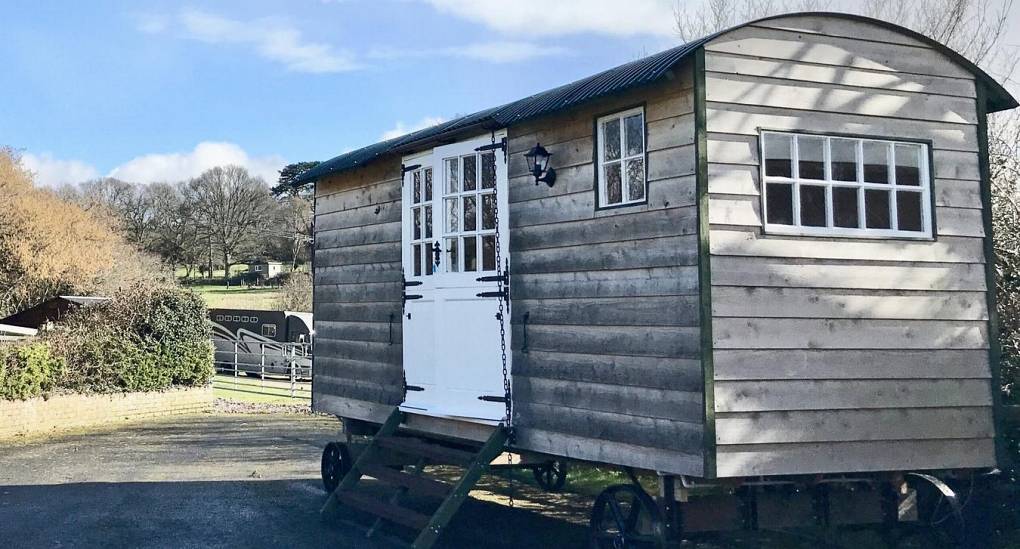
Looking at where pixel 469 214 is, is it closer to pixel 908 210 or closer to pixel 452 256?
pixel 452 256

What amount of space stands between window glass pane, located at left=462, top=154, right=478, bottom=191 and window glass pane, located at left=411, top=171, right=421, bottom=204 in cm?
78

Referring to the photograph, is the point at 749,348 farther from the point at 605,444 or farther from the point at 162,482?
the point at 162,482

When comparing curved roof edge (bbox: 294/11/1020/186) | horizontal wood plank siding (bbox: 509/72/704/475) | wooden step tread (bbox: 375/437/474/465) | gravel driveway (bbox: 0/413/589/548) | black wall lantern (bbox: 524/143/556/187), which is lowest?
gravel driveway (bbox: 0/413/589/548)

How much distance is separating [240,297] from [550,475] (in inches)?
1386

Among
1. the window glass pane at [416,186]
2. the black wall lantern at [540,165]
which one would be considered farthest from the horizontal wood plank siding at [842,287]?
the window glass pane at [416,186]

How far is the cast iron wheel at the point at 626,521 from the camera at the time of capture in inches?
238

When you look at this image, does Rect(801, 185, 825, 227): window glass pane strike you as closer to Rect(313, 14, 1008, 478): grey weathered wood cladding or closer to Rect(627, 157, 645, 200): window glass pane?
Rect(313, 14, 1008, 478): grey weathered wood cladding

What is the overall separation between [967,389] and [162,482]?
8448mm

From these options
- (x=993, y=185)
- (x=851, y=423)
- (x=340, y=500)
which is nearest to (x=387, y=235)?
(x=340, y=500)

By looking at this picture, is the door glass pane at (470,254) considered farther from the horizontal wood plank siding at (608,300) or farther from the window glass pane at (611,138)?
the window glass pane at (611,138)

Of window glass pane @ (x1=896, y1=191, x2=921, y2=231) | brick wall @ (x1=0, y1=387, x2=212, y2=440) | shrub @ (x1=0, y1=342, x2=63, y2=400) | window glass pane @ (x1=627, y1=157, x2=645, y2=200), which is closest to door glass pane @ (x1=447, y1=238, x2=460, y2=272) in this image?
window glass pane @ (x1=627, y1=157, x2=645, y2=200)

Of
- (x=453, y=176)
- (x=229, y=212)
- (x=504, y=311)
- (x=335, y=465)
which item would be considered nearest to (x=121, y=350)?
(x=335, y=465)

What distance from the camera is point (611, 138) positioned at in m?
6.50

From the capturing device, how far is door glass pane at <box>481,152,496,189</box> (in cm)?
753
